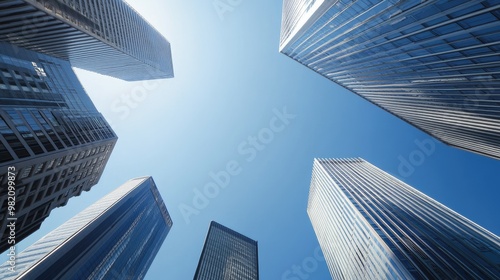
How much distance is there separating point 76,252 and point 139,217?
184 feet

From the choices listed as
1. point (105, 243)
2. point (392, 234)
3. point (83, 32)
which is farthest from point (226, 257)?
point (83, 32)

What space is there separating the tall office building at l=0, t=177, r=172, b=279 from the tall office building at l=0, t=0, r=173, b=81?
52701 mm

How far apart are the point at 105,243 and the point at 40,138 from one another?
70179 millimetres

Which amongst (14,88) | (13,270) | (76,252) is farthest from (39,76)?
(76,252)

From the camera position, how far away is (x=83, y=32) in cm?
6103

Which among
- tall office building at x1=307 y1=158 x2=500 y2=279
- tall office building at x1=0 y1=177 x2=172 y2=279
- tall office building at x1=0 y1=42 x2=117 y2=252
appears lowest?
tall office building at x1=0 y1=177 x2=172 y2=279

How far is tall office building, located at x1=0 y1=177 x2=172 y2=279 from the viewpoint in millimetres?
72062

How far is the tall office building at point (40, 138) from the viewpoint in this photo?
39812mm

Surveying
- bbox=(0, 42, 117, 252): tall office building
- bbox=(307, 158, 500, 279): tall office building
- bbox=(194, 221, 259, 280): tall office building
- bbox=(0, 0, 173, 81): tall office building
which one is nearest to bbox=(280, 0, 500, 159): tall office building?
bbox=(307, 158, 500, 279): tall office building

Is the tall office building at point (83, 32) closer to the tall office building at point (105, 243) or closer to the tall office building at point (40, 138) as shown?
the tall office building at point (40, 138)

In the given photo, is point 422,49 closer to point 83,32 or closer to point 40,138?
point 40,138

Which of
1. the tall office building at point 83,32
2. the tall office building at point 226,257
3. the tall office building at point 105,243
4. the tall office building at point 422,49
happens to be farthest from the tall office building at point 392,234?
the tall office building at point 83,32

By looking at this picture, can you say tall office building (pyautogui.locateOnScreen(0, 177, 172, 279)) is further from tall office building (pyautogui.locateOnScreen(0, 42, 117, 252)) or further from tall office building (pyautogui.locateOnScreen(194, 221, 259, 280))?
tall office building (pyautogui.locateOnScreen(194, 221, 259, 280))

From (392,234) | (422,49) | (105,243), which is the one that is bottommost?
(105,243)
